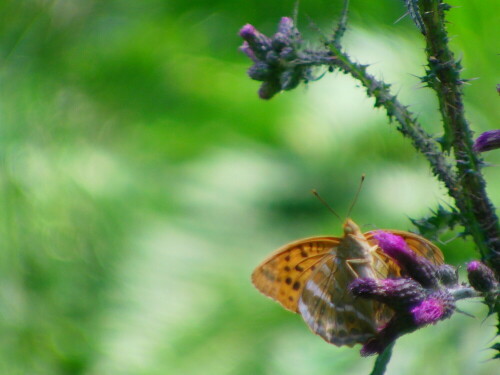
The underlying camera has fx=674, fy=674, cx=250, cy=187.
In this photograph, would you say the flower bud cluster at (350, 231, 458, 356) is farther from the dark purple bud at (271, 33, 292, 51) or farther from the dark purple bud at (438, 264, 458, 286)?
the dark purple bud at (271, 33, 292, 51)

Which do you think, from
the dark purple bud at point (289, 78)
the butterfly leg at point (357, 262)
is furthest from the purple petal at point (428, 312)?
the dark purple bud at point (289, 78)

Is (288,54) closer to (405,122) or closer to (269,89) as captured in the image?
(269,89)

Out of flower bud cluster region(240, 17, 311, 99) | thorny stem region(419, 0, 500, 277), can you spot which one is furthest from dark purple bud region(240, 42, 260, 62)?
thorny stem region(419, 0, 500, 277)

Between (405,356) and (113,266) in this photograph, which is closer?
(405,356)

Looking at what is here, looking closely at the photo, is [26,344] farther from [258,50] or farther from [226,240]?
[258,50]

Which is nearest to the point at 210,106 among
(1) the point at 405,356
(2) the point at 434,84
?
(1) the point at 405,356

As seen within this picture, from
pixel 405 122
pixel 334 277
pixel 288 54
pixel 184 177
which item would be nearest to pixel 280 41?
pixel 288 54

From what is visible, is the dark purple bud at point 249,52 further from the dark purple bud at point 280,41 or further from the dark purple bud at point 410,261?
the dark purple bud at point 410,261
